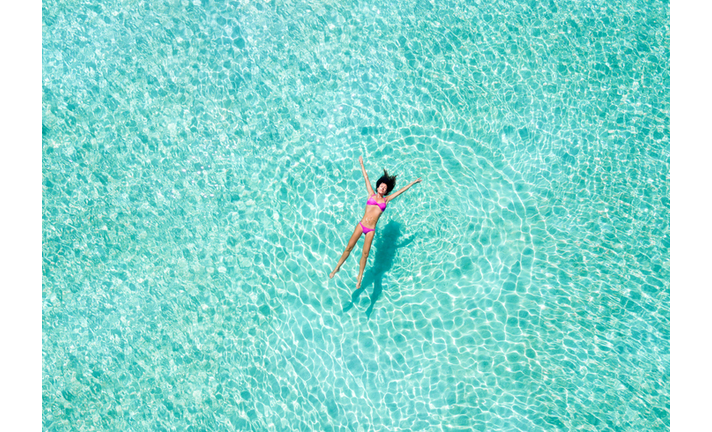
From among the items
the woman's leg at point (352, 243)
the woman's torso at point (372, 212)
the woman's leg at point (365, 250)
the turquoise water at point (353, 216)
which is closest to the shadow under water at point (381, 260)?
the turquoise water at point (353, 216)

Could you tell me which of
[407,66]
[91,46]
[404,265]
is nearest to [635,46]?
[407,66]

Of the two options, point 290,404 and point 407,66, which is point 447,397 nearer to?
point 290,404

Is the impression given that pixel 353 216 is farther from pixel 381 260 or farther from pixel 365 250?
pixel 365 250

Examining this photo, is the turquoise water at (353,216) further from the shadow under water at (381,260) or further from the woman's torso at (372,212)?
the woman's torso at (372,212)

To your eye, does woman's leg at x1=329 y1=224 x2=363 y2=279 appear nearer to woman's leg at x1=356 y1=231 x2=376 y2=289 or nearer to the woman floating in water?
the woman floating in water

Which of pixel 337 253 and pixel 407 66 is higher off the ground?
pixel 407 66

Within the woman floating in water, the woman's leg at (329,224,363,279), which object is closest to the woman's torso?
the woman floating in water
